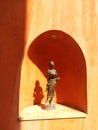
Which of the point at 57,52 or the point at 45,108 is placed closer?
the point at 45,108

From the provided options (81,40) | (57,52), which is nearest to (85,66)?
(81,40)

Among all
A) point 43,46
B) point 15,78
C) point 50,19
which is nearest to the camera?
point 15,78

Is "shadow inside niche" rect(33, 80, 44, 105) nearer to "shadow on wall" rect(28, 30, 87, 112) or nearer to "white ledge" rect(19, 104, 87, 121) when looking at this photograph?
"white ledge" rect(19, 104, 87, 121)

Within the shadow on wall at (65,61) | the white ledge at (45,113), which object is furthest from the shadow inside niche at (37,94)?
the shadow on wall at (65,61)

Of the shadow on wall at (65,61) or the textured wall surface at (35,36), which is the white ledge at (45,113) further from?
the shadow on wall at (65,61)

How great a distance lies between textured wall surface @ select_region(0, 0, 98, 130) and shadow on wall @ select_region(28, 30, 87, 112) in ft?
0.41

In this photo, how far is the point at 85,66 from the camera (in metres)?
3.05

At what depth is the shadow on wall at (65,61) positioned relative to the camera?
10.2ft

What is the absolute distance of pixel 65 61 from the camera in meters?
3.47

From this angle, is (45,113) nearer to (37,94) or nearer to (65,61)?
(37,94)

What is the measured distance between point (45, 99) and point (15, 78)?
0.84 m

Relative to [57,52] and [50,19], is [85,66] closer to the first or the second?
[57,52]

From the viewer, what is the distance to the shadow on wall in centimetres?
312

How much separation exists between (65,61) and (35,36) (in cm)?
84
